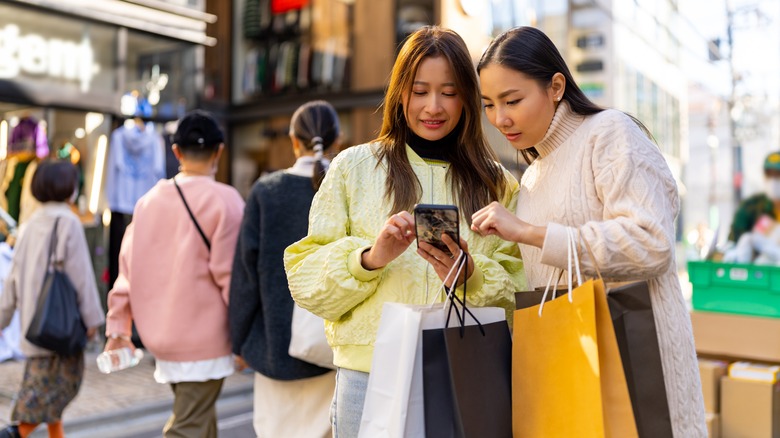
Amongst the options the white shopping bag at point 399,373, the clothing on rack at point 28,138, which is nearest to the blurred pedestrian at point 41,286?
the white shopping bag at point 399,373

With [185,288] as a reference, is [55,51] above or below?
Result: above

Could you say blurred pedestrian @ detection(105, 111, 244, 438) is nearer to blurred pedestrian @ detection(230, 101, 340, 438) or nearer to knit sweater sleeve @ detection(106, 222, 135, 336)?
knit sweater sleeve @ detection(106, 222, 135, 336)

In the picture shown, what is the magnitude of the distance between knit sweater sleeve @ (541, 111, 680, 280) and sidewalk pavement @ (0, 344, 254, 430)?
4863 millimetres

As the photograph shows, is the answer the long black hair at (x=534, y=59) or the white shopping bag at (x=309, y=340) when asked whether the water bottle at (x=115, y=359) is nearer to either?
the white shopping bag at (x=309, y=340)

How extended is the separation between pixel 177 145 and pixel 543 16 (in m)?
12.8

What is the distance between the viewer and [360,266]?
178cm

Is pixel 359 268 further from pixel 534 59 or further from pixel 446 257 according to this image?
pixel 534 59

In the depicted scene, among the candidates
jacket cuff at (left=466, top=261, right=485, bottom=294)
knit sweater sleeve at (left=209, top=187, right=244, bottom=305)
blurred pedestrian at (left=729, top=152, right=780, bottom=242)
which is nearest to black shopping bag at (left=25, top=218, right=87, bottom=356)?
knit sweater sleeve at (left=209, top=187, right=244, bottom=305)

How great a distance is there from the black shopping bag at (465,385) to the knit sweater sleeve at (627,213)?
0.25 metres

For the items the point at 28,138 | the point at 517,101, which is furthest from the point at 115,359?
the point at 28,138

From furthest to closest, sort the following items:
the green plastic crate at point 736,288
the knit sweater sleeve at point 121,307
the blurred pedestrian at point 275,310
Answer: the green plastic crate at point 736,288 < the knit sweater sleeve at point 121,307 < the blurred pedestrian at point 275,310

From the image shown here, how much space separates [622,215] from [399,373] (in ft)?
1.98

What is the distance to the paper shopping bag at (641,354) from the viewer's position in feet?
4.81

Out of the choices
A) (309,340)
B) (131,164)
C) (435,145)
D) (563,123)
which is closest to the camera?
(563,123)
